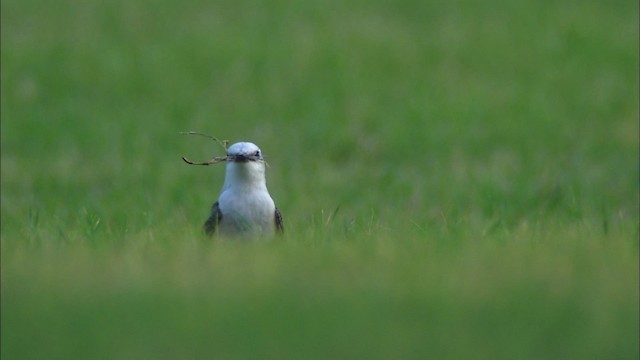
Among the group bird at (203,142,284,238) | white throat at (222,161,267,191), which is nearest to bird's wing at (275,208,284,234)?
bird at (203,142,284,238)

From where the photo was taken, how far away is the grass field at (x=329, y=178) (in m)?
4.66

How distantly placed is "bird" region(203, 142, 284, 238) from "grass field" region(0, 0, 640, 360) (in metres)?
0.26

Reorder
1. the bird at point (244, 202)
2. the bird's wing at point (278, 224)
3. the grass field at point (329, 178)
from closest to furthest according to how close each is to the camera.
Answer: the grass field at point (329, 178) → the bird at point (244, 202) → the bird's wing at point (278, 224)

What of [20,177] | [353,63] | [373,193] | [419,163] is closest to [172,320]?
[373,193]

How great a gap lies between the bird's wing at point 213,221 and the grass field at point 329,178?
0.30 ft

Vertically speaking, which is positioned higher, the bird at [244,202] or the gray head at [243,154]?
the gray head at [243,154]

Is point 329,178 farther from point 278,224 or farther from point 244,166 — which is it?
point 244,166

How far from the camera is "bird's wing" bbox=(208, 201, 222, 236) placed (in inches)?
263

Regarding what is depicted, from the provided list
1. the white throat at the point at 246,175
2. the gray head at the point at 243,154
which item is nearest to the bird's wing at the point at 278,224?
the white throat at the point at 246,175

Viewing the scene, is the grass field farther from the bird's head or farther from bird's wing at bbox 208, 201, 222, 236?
the bird's head

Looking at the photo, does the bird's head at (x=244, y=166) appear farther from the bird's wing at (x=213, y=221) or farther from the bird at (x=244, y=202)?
the bird's wing at (x=213, y=221)

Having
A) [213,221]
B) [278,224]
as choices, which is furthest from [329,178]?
[213,221]

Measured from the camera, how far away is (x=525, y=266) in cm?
540

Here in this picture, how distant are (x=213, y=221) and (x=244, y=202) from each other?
215mm
